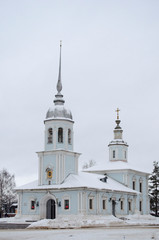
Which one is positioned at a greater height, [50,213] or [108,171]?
[108,171]

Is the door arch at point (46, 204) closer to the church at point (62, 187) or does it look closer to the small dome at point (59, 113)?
the church at point (62, 187)

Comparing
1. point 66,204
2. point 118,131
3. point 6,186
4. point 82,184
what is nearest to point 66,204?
point 66,204

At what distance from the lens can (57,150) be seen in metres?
43.2

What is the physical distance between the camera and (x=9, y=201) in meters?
64.8

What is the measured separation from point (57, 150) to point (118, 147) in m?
14.2

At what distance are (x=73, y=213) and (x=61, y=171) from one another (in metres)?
4.24

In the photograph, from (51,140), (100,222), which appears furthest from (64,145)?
(100,222)

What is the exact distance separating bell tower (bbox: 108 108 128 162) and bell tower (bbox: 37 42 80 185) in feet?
38.6

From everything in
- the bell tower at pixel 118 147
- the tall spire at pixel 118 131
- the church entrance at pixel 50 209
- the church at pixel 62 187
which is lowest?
the church entrance at pixel 50 209

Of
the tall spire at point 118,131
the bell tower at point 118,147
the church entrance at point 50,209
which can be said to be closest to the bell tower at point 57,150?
the church entrance at point 50,209

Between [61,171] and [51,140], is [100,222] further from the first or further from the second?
[51,140]

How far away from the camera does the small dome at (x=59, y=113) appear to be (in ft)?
147

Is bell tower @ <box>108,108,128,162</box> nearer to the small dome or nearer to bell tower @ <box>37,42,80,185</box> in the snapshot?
bell tower @ <box>37,42,80,185</box>

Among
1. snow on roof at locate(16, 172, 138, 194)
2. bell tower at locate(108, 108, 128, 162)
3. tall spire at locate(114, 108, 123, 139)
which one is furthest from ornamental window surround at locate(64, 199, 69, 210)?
tall spire at locate(114, 108, 123, 139)
